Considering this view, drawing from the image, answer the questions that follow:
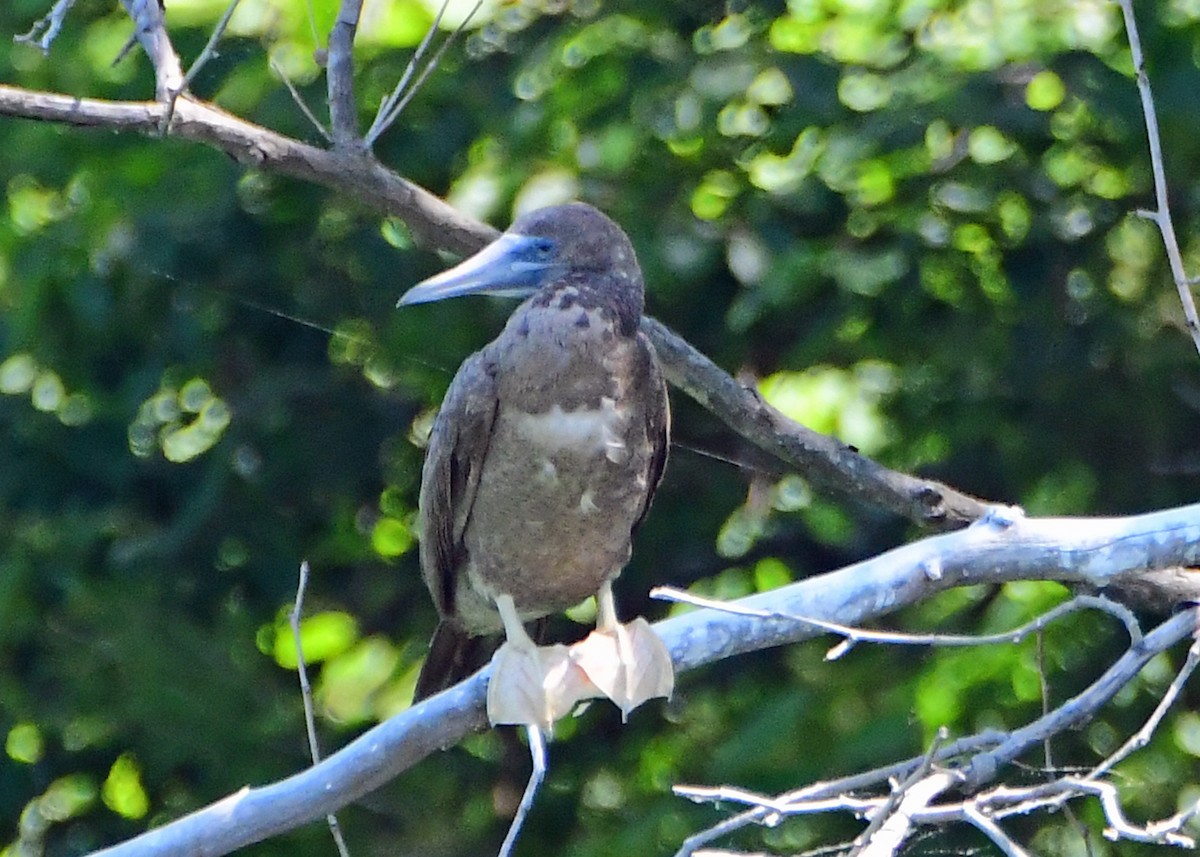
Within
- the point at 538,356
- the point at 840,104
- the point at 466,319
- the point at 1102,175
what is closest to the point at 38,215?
the point at 466,319

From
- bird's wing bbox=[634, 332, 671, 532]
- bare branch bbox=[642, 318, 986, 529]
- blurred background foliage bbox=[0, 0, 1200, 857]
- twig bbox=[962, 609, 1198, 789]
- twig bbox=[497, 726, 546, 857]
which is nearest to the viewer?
twig bbox=[497, 726, 546, 857]

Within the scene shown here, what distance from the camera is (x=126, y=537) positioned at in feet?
14.9

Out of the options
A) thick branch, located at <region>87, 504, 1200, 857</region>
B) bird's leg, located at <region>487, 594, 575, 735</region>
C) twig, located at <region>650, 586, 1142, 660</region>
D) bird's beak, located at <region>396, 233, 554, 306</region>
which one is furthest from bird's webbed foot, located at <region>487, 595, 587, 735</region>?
bird's beak, located at <region>396, 233, 554, 306</region>

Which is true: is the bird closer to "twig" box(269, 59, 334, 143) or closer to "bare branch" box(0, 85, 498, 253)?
"bare branch" box(0, 85, 498, 253)

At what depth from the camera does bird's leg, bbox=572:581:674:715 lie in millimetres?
3430

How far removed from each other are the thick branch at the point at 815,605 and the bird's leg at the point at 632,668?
0.25 meters

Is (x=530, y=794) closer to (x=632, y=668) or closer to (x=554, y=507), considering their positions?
(x=632, y=668)

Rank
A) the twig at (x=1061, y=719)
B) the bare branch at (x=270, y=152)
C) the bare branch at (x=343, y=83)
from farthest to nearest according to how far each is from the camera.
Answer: the bare branch at (x=343, y=83) → the bare branch at (x=270, y=152) → the twig at (x=1061, y=719)

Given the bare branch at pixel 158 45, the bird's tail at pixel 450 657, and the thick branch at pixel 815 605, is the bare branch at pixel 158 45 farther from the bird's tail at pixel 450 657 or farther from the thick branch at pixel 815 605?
the bird's tail at pixel 450 657

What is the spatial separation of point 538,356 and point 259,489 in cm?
118

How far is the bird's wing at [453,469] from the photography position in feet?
12.4

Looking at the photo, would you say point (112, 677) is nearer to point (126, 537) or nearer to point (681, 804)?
point (126, 537)

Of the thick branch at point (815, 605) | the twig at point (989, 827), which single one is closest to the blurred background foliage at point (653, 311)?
the thick branch at point (815, 605)

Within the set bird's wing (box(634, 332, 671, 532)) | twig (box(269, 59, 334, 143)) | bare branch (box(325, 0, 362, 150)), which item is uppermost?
bare branch (box(325, 0, 362, 150))
